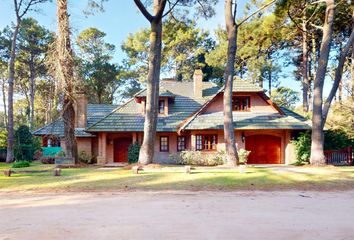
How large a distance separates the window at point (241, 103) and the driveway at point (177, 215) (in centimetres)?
1282

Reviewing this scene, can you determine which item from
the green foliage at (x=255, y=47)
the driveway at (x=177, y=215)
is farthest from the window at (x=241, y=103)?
the driveway at (x=177, y=215)

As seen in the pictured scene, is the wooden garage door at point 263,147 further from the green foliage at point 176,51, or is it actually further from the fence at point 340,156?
the green foliage at point 176,51

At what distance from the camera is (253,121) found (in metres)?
21.0

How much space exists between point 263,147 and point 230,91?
6.38 m

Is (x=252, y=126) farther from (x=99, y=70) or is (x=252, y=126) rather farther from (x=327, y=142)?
(x=99, y=70)

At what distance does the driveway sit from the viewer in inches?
216

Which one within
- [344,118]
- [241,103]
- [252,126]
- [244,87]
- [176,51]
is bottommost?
[252,126]

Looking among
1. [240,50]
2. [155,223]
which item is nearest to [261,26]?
[240,50]

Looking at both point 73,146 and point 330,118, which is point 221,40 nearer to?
point 330,118

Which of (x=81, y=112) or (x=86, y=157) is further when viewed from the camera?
(x=81, y=112)

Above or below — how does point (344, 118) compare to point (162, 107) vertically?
below

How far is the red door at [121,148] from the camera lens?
22.9m

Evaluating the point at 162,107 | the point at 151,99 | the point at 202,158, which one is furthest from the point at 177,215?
the point at 162,107

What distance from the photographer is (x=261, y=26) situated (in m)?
27.5
